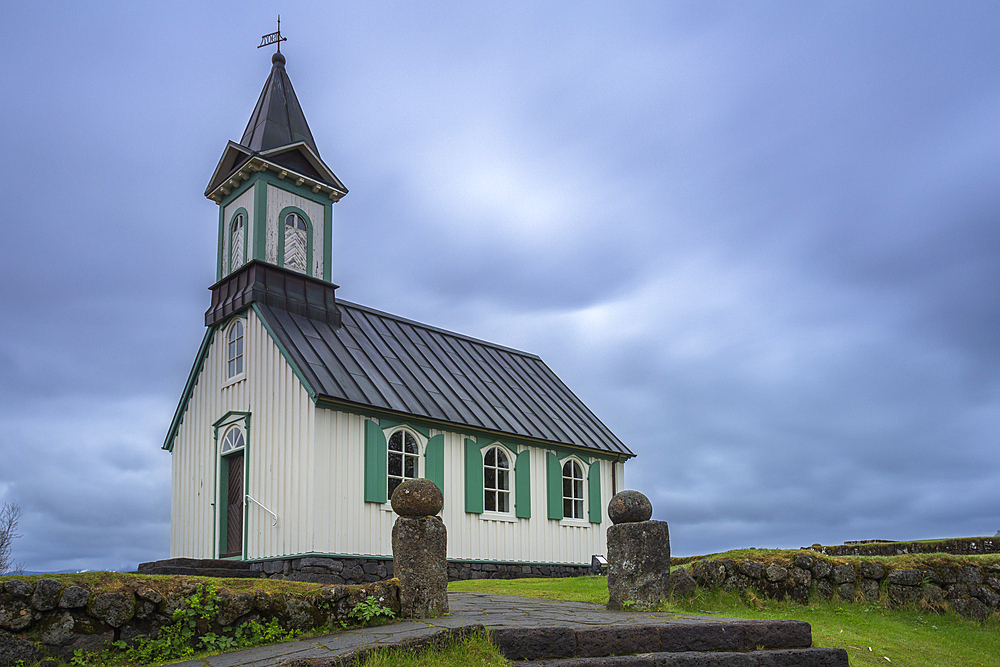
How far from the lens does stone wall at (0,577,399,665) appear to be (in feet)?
22.9

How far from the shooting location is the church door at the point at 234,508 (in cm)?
1708

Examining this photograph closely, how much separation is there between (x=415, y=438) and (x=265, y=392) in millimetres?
3108

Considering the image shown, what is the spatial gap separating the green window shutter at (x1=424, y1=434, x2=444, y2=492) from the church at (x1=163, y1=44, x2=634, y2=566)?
5cm

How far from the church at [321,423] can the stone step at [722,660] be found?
8.63 m

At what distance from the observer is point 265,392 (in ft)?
55.3

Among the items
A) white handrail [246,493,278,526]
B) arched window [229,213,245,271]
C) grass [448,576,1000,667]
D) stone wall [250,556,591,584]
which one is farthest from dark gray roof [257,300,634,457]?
grass [448,576,1000,667]

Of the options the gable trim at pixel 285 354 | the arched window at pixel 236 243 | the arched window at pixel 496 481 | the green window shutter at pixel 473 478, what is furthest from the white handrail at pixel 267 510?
the arched window at pixel 236 243

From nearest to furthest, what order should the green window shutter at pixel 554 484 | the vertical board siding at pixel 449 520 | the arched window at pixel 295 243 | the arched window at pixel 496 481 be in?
the vertical board siding at pixel 449 520 → the arched window at pixel 496 481 → the arched window at pixel 295 243 → the green window shutter at pixel 554 484

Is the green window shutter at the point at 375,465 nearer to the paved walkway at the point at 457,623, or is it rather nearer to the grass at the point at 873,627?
the grass at the point at 873,627

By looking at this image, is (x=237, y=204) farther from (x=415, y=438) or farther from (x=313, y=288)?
(x=415, y=438)

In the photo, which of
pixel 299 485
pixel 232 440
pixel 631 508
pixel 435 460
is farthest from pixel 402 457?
pixel 631 508

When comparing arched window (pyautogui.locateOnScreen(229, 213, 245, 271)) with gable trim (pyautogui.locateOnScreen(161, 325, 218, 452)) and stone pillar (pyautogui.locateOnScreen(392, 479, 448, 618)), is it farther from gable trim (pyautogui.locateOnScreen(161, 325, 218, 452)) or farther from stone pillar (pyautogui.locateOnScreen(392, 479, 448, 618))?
stone pillar (pyautogui.locateOnScreen(392, 479, 448, 618))

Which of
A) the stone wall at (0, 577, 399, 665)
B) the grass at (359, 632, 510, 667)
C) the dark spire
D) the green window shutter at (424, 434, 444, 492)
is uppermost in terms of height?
the dark spire

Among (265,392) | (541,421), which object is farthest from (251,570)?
(541,421)
